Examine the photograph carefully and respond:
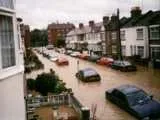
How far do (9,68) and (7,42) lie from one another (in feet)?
2.31

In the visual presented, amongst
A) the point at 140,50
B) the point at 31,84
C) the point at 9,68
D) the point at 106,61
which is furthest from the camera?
the point at 106,61

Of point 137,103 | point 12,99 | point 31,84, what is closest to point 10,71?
point 12,99

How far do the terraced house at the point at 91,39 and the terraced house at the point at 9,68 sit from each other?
56.4 metres

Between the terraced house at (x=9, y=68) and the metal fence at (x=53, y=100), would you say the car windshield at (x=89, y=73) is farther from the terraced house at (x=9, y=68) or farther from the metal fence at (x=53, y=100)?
the terraced house at (x=9, y=68)

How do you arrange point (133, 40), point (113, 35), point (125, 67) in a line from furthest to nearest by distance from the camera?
point (113, 35), point (133, 40), point (125, 67)

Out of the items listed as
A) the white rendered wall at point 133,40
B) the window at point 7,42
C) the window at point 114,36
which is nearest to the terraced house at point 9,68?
the window at point 7,42

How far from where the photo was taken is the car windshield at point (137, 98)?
62.3ft

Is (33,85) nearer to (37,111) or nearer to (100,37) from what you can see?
(37,111)

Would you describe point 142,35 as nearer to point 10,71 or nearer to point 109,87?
point 109,87

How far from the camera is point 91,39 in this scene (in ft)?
255

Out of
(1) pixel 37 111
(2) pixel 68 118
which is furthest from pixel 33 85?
(2) pixel 68 118

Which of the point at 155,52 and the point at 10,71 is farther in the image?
the point at 155,52

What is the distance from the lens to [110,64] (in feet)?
151

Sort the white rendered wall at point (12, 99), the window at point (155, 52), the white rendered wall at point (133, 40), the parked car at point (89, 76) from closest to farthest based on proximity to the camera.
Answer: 1. the white rendered wall at point (12, 99)
2. the parked car at point (89, 76)
3. the window at point (155, 52)
4. the white rendered wall at point (133, 40)
